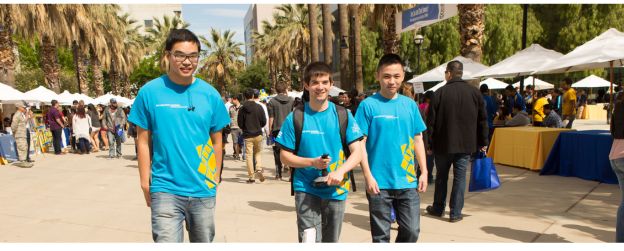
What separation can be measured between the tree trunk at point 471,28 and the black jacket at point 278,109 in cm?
670

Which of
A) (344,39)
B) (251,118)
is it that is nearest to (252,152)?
(251,118)

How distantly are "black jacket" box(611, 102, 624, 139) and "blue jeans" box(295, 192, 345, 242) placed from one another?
249 cm

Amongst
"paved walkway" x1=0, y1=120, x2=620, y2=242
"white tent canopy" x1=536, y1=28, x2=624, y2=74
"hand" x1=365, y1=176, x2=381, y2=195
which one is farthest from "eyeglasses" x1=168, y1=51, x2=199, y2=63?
"white tent canopy" x1=536, y1=28, x2=624, y2=74

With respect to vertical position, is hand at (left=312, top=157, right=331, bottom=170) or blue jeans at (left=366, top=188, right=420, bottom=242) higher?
hand at (left=312, top=157, right=331, bottom=170)

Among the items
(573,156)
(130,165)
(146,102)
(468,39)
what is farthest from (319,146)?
(468,39)

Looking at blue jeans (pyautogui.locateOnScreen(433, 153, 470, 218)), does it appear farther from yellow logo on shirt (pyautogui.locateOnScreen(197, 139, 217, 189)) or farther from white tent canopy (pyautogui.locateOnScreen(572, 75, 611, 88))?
white tent canopy (pyautogui.locateOnScreen(572, 75, 611, 88))

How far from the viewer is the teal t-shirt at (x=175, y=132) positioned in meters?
2.88

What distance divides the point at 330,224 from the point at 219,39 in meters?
62.6

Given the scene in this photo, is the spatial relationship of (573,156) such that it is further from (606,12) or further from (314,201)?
(606,12)

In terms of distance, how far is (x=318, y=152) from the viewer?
3.26 m

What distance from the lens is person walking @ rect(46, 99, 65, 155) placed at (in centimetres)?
1555

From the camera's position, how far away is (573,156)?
8602 millimetres

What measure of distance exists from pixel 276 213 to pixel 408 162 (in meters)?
2.89

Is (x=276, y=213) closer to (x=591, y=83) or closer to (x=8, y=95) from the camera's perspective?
(x=8, y=95)
